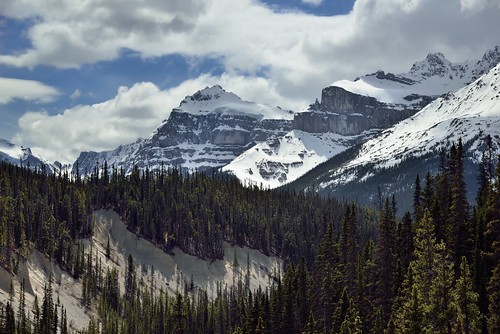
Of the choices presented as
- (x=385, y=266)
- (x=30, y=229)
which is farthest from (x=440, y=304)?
(x=30, y=229)

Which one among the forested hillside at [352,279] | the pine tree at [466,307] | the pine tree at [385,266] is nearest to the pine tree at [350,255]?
the forested hillside at [352,279]

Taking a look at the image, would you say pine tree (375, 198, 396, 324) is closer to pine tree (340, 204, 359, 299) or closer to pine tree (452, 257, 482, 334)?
pine tree (340, 204, 359, 299)

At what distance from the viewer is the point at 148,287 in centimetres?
19462

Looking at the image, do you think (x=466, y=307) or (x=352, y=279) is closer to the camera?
(x=466, y=307)

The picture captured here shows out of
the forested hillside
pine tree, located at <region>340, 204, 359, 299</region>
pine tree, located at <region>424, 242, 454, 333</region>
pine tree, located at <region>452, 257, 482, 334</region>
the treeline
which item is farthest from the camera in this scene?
the treeline

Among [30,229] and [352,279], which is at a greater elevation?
[30,229]

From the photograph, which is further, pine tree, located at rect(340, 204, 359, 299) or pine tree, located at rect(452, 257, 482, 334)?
pine tree, located at rect(340, 204, 359, 299)

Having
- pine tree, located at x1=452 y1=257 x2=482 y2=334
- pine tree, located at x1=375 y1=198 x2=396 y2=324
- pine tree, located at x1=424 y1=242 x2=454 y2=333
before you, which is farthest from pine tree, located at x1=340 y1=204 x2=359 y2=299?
pine tree, located at x1=452 y1=257 x2=482 y2=334

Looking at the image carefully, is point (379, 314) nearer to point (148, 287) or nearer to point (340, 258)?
point (340, 258)

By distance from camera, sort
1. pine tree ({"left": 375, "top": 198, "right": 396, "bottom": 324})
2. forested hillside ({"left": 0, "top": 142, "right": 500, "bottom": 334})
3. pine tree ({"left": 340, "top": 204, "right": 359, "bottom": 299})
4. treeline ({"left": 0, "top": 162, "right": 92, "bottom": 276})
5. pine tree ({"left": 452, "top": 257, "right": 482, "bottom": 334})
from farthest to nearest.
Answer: treeline ({"left": 0, "top": 162, "right": 92, "bottom": 276})
pine tree ({"left": 340, "top": 204, "right": 359, "bottom": 299})
pine tree ({"left": 375, "top": 198, "right": 396, "bottom": 324})
forested hillside ({"left": 0, "top": 142, "right": 500, "bottom": 334})
pine tree ({"left": 452, "top": 257, "right": 482, "bottom": 334})

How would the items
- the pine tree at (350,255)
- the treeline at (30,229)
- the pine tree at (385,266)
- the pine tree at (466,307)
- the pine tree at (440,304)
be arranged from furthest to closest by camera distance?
the treeline at (30,229) < the pine tree at (350,255) < the pine tree at (385,266) < the pine tree at (440,304) < the pine tree at (466,307)

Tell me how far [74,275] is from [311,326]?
110 m

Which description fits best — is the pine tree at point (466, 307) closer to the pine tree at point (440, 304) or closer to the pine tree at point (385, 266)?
the pine tree at point (440, 304)

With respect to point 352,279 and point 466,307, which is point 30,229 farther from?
point 466,307
